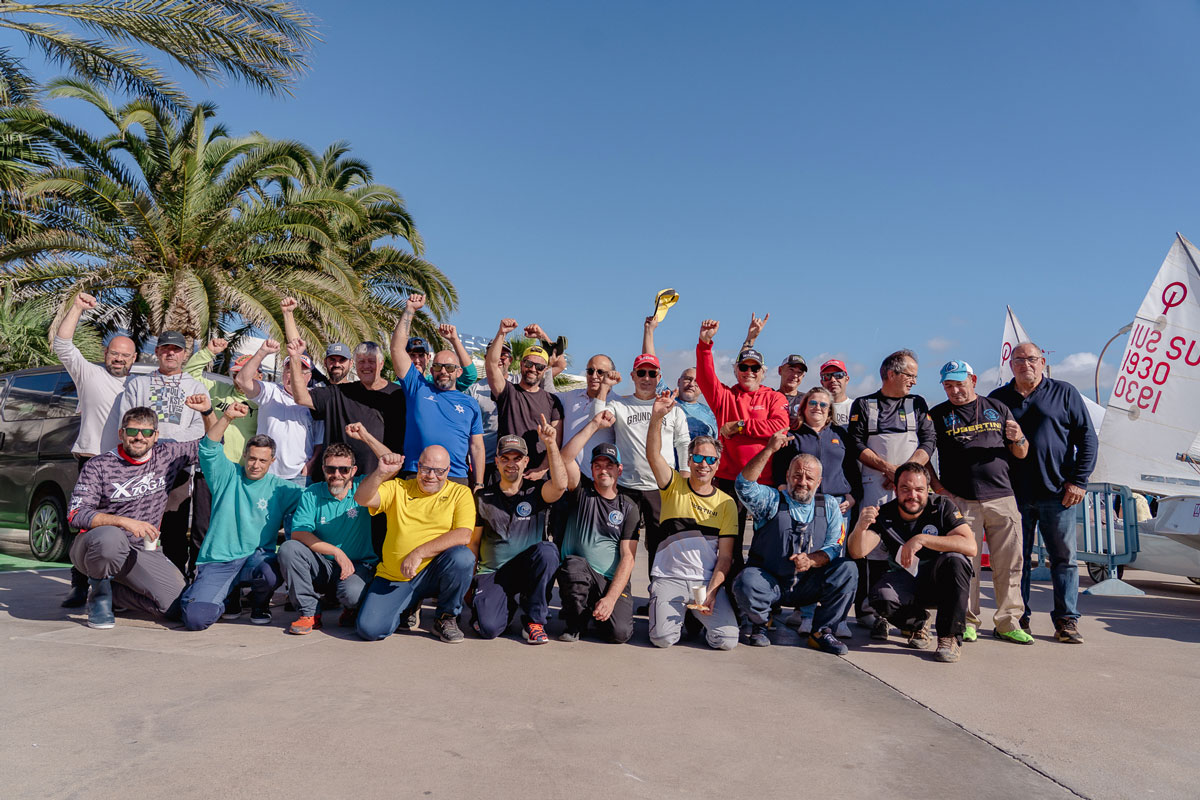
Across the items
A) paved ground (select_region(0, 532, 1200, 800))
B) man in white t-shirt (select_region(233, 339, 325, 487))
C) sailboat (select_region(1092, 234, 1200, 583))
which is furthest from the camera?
sailboat (select_region(1092, 234, 1200, 583))

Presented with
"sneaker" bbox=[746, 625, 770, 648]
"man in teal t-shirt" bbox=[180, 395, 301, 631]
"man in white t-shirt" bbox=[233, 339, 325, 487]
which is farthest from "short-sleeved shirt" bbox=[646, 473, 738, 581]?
"man in white t-shirt" bbox=[233, 339, 325, 487]

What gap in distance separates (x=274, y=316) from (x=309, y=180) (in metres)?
5.25

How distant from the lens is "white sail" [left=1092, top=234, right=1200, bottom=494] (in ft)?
25.7

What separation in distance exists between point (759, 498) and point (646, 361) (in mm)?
1447

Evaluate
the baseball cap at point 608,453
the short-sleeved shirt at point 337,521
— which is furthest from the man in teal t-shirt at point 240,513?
the baseball cap at point 608,453

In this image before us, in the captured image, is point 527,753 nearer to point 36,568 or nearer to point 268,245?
point 36,568

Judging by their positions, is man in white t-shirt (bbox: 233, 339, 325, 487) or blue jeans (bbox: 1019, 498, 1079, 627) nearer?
blue jeans (bbox: 1019, 498, 1079, 627)

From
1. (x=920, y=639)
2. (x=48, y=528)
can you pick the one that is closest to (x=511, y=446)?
(x=920, y=639)

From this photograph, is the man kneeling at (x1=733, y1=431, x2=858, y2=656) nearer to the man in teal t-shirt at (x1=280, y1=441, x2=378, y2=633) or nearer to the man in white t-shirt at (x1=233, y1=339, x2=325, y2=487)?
the man in teal t-shirt at (x1=280, y1=441, x2=378, y2=633)

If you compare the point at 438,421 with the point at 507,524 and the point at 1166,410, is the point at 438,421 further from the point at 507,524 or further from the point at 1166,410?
the point at 1166,410

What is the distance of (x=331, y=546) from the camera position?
569 cm

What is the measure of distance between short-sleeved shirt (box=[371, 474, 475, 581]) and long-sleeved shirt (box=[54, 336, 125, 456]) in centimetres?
243

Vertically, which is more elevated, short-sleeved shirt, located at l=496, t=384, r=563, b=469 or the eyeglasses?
short-sleeved shirt, located at l=496, t=384, r=563, b=469

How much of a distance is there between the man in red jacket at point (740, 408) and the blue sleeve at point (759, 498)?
0.40m
